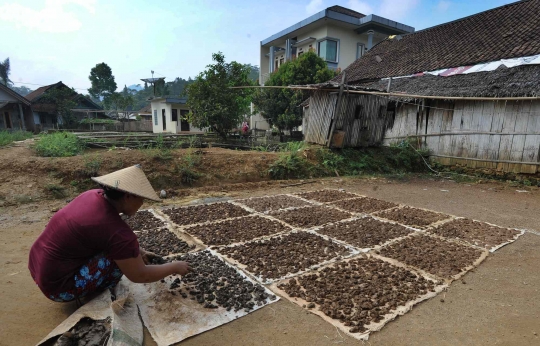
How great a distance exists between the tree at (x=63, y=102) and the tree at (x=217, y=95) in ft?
52.4

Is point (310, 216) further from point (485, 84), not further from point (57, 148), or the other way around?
point (485, 84)

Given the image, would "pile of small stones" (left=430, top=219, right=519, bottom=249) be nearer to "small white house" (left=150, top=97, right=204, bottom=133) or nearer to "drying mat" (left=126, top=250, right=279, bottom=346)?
"drying mat" (left=126, top=250, right=279, bottom=346)

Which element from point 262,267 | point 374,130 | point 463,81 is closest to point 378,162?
point 374,130

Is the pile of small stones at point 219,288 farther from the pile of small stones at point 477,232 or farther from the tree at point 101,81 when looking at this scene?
the tree at point 101,81

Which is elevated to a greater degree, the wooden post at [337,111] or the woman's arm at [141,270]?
the wooden post at [337,111]

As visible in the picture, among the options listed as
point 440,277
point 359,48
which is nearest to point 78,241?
point 440,277

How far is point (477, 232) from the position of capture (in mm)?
4363

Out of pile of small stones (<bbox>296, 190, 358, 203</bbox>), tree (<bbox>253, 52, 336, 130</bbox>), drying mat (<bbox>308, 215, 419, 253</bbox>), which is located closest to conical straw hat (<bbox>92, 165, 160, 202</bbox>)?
drying mat (<bbox>308, 215, 419, 253</bbox>)

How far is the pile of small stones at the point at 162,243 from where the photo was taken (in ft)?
11.6

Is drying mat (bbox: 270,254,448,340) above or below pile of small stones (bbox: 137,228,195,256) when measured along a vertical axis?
below

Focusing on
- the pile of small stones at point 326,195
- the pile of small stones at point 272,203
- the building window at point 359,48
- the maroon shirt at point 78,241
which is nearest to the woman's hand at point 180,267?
the maroon shirt at point 78,241

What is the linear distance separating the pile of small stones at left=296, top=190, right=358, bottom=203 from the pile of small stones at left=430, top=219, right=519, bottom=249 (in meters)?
2.11

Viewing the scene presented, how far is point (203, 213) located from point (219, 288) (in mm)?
2321

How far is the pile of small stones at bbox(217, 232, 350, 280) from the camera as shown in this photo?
10.4ft
